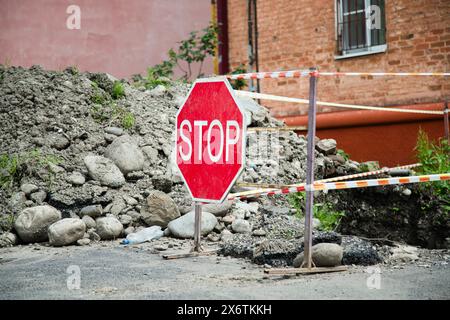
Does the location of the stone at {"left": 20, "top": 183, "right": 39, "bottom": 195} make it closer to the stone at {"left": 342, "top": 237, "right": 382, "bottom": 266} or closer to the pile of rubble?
the pile of rubble

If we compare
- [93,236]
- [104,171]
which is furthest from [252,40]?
[93,236]

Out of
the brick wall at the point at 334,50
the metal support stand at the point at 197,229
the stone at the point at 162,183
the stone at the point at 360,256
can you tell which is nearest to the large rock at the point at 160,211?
the stone at the point at 162,183

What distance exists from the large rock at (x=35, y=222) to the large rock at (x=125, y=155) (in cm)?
125

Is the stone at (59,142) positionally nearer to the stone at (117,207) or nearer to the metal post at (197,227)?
the stone at (117,207)

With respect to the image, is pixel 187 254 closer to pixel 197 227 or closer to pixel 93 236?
pixel 197 227

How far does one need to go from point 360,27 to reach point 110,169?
5.79 meters

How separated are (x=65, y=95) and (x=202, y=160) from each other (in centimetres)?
404

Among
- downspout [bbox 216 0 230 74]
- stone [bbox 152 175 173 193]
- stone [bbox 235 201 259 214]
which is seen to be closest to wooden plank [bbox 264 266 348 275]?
stone [bbox 235 201 259 214]

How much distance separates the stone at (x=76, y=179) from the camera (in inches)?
283

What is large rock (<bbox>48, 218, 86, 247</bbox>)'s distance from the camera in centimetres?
620

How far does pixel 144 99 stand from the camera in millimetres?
9148

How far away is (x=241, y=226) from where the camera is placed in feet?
22.1
